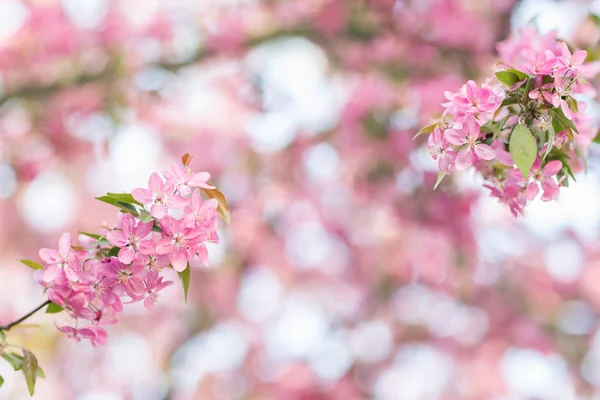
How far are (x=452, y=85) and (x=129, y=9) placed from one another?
7.13ft

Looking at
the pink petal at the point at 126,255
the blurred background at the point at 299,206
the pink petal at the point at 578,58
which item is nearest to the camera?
the pink petal at the point at 126,255

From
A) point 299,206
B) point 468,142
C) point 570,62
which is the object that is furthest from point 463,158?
point 299,206

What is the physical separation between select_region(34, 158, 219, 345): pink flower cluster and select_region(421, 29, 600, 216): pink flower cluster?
0.44 meters

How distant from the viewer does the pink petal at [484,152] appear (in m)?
1.28

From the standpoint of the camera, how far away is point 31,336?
517 cm

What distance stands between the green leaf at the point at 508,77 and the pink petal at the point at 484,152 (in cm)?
12

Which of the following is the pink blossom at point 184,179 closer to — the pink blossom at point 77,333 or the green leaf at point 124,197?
the green leaf at point 124,197

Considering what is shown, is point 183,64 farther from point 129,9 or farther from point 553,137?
point 553,137

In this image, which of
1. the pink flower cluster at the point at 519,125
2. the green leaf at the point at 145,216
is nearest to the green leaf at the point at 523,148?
the pink flower cluster at the point at 519,125

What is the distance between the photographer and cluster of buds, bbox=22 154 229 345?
1240 mm

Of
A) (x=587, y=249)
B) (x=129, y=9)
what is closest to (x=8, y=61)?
(x=129, y=9)

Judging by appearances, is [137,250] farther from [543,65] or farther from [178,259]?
[543,65]

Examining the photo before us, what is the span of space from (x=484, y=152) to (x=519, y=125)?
7 centimetres

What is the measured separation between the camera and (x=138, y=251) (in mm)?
1234
